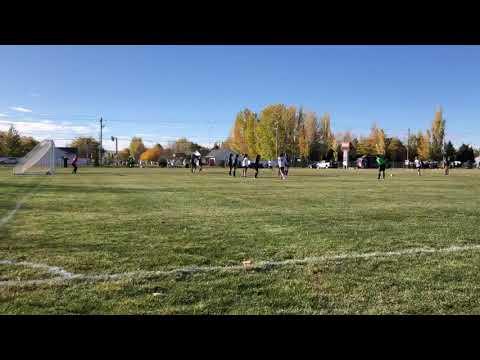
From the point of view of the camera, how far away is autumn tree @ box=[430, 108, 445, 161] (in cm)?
9981

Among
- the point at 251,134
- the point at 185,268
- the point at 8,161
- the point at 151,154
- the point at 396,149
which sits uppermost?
the point at 251,134

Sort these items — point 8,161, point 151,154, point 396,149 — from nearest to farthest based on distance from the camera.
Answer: point 8,161 → point 396,149 → point 151,154

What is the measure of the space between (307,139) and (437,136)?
30232mm

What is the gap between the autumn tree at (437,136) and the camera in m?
99.8

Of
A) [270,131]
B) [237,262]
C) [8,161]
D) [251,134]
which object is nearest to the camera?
[237,262]

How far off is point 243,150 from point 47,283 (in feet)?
337

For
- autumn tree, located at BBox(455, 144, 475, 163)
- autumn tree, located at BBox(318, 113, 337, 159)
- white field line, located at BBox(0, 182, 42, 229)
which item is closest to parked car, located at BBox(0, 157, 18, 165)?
autumn tree, located at BBox(318, 113, 337, 159)

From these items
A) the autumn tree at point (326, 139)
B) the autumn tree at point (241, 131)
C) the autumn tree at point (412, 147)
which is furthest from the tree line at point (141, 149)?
→ the autumn tree at point (412, 147)

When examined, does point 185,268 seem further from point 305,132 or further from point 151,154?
point 151,154

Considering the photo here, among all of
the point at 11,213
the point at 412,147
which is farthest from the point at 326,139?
the point at 11,213

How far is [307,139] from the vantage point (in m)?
107

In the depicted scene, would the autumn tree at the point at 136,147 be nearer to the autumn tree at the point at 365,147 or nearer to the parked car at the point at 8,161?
the parked car at the point at 8,161
